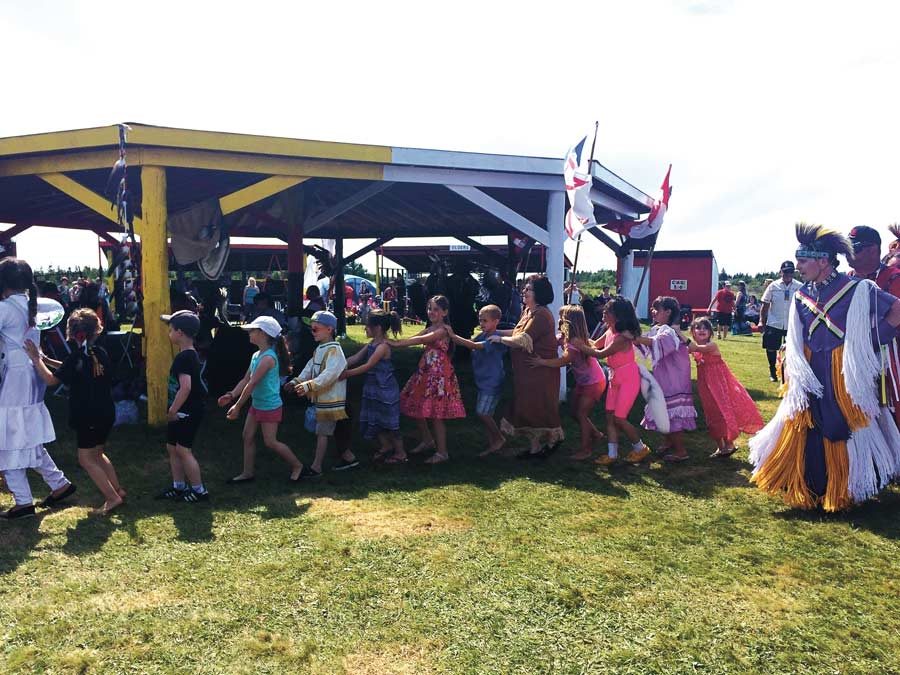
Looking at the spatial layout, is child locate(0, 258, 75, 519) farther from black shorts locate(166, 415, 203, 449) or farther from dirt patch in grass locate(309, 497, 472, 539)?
dirt patch in grass locate(309, 497, 472, 539)

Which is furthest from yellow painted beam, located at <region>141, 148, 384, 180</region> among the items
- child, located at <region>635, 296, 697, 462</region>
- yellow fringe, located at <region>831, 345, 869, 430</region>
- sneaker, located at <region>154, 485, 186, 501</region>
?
yellow fringe, located at <region>831, 345, 869, 430</region>

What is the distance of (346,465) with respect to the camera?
19.4 ft

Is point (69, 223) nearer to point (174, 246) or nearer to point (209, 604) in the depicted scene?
point (174, 246)

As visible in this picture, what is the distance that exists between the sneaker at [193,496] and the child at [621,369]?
3.54m

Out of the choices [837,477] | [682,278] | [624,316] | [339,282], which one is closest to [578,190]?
[624,316]

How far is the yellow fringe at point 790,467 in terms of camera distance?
4559 mm

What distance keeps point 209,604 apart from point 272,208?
8.58 m

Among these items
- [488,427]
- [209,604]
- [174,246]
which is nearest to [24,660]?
[209,604]

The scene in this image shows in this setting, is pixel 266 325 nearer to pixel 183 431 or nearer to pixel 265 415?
pixel 265 415

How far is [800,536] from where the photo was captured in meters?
4.20

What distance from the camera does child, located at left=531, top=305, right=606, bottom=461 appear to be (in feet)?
20.1

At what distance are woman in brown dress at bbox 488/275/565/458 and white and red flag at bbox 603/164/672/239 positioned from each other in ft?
16.2

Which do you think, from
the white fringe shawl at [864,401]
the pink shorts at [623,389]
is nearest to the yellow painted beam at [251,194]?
the pink shorts at [623,389]

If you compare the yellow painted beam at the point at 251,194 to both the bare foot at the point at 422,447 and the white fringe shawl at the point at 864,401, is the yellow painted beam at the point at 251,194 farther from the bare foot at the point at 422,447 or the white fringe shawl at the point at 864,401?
the white fringe shawl at the point at 864,401
